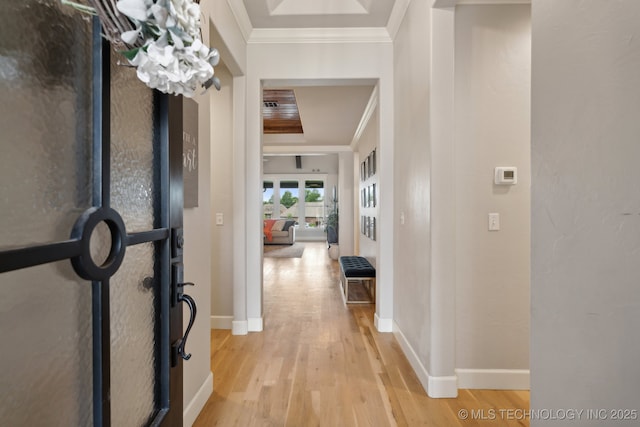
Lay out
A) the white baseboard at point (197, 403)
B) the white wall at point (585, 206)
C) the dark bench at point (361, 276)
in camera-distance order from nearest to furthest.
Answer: the white wall at point (585, 206), the white baseboard at point (197, 403), the dark bench at point (361, 276)

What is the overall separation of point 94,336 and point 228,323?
2.83 metres

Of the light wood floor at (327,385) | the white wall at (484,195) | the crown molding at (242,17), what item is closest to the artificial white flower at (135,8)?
the white wall at (484,195)

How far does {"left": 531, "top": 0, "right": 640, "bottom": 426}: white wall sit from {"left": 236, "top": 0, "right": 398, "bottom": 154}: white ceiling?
7.03ft

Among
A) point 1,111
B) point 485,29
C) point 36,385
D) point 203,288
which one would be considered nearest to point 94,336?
point 36,385

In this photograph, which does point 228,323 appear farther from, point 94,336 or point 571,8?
point 571,8

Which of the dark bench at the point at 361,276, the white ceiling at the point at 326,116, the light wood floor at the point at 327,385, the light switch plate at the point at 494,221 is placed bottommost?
the light wood floor at the point at 327,385

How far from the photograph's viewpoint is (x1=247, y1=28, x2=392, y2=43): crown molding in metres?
3.16

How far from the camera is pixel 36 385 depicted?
1.95ft

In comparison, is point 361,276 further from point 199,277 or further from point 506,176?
point 199,277

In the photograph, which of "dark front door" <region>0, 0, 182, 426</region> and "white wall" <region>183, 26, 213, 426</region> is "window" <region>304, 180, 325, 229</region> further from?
"dark front door" <region>0, 0, 182, 426</region>

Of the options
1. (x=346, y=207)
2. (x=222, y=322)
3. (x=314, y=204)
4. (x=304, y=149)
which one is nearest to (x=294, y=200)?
(x=314, y=204)

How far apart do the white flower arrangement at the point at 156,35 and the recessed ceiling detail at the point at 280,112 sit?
3761 mm

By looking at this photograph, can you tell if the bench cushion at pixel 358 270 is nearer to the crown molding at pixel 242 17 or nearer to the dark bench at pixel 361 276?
the dark bench at pixel 361 276

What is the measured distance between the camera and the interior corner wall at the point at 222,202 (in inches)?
130
